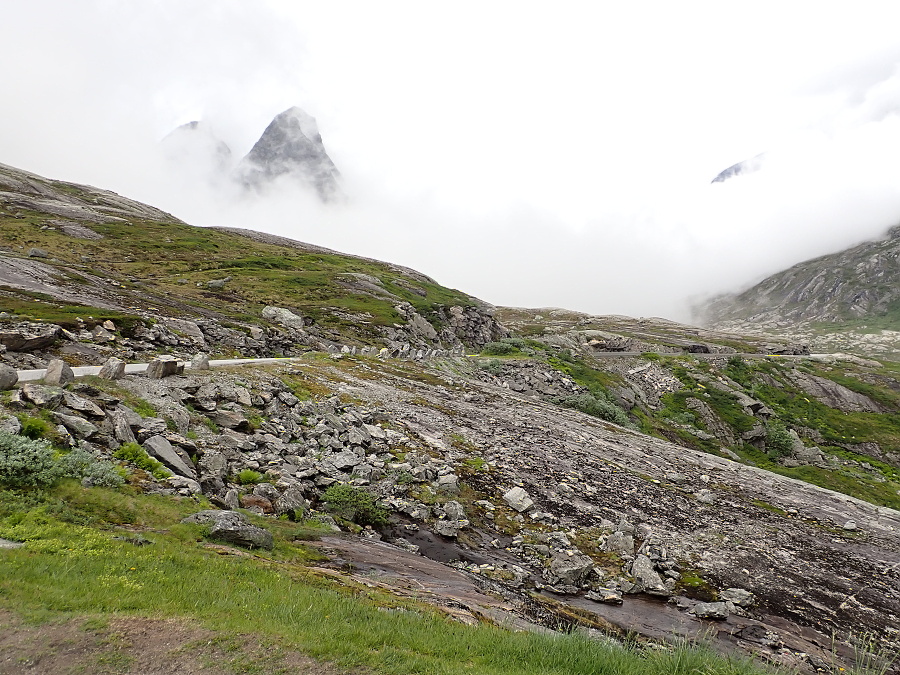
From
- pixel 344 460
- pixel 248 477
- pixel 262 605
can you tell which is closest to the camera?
pixel 262 605

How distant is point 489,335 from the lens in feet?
425

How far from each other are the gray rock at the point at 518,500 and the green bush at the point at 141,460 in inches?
687

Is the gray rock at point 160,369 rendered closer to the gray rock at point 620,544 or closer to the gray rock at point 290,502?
the gray rock at point 290,502

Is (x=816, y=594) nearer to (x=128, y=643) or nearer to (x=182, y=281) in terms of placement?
(x=128, y=643)

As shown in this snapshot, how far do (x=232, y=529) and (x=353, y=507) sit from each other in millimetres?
7159

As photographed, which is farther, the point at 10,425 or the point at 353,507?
the point at 353,507

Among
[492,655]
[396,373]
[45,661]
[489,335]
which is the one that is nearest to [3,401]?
[45,661]

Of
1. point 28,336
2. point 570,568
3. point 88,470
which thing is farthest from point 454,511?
point 28,336

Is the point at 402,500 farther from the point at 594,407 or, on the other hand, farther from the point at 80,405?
the point at 594,407

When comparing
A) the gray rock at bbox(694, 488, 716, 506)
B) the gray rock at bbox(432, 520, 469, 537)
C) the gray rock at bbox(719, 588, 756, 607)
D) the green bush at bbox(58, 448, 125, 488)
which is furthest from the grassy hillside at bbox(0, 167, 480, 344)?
the gray rock at bbox(694, 488, 716, 506)

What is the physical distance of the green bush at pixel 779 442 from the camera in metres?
75.2

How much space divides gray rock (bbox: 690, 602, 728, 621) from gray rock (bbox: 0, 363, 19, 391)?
30.9 m

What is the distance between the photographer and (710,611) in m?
17.7

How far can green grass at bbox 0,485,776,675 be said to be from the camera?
830 cm
